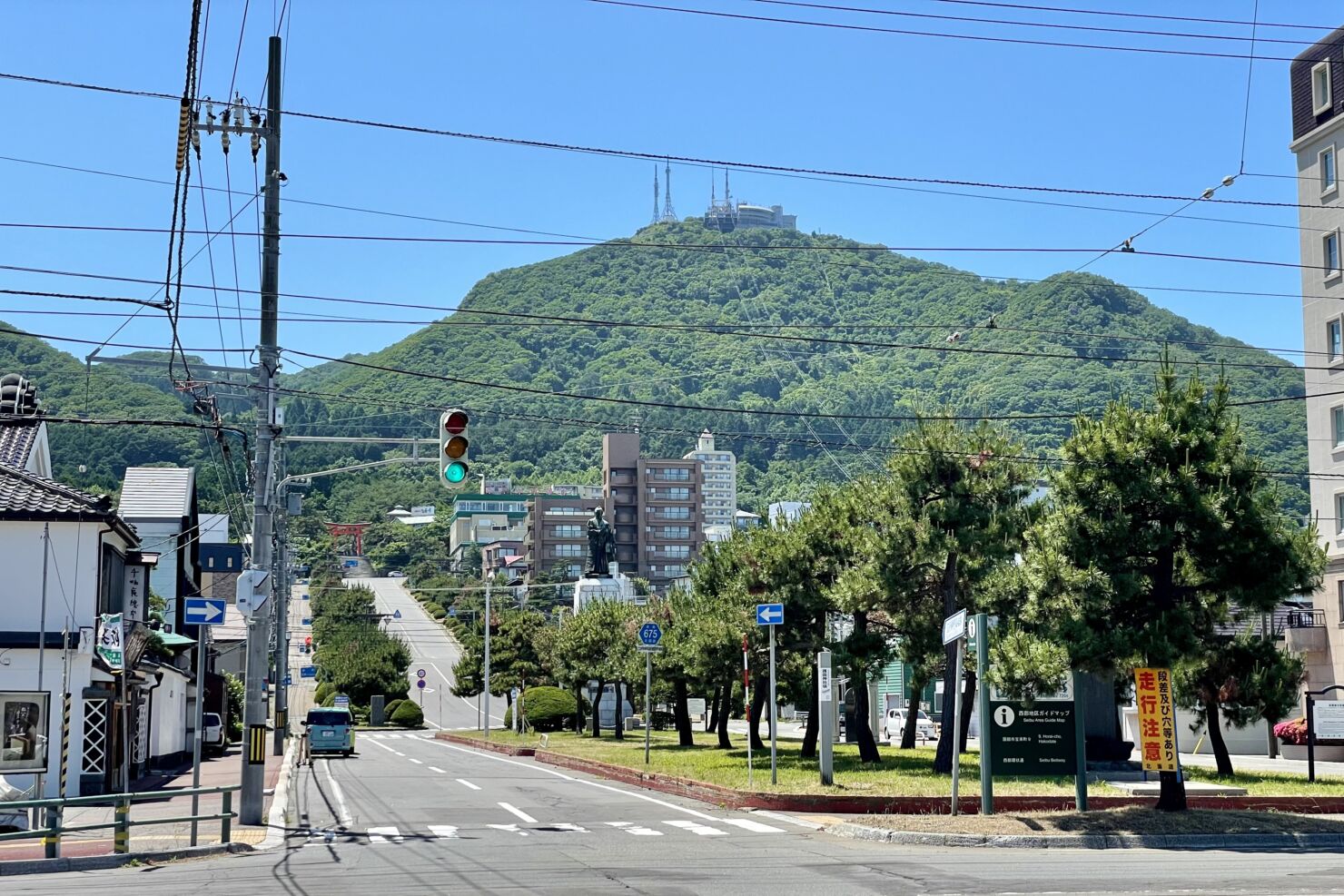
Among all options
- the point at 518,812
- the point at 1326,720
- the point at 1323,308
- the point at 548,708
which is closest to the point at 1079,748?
the point at 518,812

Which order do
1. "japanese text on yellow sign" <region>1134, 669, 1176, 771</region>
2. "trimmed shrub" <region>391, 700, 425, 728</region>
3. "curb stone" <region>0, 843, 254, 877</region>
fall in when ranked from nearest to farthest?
"curb stone" <region>0, 843, 254, 877</region> < "japanese text on yellow sign" <region>1134, 669, 1176, 771</region> < "trimmed shrub" <region>391, 700, 425, 728</region>

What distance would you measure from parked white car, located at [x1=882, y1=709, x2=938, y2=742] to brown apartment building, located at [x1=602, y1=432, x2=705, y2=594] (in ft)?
318

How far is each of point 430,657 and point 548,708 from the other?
55.5m

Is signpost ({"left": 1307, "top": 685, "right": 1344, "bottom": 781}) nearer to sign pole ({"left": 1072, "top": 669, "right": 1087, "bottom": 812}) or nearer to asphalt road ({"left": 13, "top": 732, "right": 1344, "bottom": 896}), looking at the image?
sign pole ({"left": 1072, "top": 669, "right": 1087, "bottom": 812})

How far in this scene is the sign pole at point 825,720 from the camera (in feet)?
83.6

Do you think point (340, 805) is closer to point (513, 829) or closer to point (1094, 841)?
point (513, 829)

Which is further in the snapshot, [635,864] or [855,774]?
[855,774]

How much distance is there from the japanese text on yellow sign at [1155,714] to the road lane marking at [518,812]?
392 inches

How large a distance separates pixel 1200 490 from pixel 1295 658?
20.8ft

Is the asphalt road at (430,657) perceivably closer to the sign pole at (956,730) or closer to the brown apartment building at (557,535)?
the brown apartment building at (557,535)

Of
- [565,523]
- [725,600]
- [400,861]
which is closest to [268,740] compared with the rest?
[725,600]

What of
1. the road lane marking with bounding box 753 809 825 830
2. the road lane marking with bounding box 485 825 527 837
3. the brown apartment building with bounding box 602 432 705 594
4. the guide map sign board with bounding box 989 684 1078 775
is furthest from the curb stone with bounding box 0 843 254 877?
the brown apartment building with bounding box 602 432 705 594

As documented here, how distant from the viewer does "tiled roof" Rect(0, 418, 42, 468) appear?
34.4m

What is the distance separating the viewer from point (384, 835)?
20531 mm
